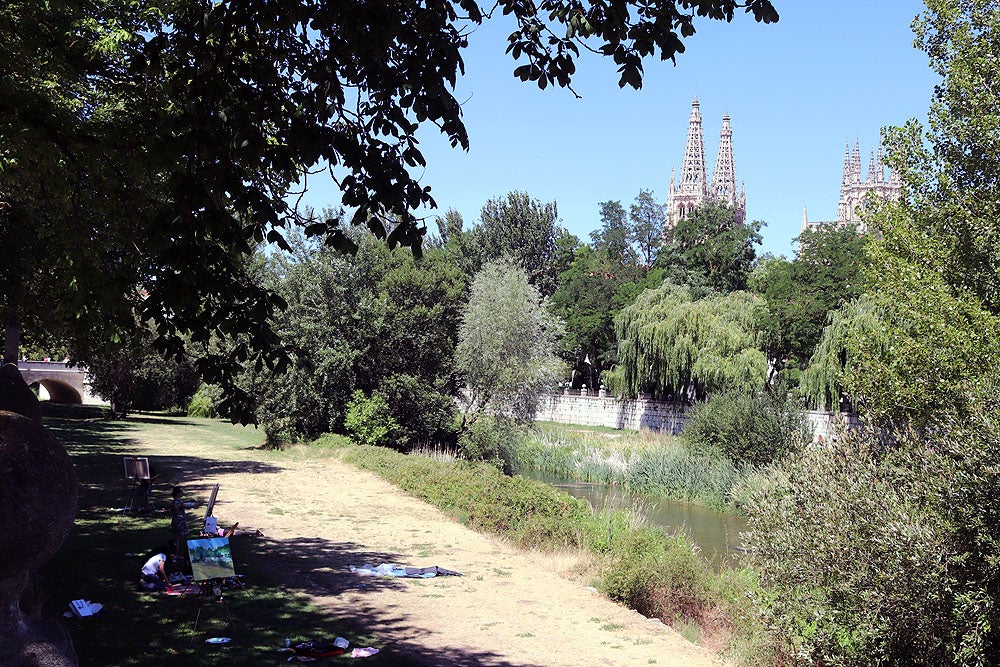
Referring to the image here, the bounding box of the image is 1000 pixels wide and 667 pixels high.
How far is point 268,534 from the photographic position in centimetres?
1603

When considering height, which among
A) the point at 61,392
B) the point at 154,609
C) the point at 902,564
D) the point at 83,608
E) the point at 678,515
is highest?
the point at 902,564

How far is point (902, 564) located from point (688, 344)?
36.0 metres

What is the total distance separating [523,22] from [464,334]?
27.4 m

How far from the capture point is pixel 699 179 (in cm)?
14175

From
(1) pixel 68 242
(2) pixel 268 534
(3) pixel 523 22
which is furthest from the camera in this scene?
(2) pixel 268 534

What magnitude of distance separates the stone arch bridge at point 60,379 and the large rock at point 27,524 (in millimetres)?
49799

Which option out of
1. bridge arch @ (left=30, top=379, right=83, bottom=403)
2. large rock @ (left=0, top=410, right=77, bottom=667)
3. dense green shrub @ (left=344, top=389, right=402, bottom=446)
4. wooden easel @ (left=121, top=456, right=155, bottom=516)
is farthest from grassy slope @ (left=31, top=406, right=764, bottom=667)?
bridge arch @ (left=30, top=379, right=83, bottom=403)

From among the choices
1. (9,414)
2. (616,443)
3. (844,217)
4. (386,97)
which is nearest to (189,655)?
(9,414)

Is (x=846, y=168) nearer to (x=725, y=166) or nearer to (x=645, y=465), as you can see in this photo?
(x=725, y=166)

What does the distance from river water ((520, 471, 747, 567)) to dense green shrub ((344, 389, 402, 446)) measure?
6411 millimetres

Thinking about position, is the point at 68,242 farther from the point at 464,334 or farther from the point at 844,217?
the point at 844,217

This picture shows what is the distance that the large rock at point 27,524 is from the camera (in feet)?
17.9

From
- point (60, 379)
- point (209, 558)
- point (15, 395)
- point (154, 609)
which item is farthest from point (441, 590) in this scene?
point (60, 379)

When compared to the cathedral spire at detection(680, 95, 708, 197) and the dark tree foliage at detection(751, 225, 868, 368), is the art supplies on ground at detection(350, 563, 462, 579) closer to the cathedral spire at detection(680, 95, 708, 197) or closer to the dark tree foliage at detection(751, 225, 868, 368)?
the dark tree foliage at detection(751, 225, 868, 368)
